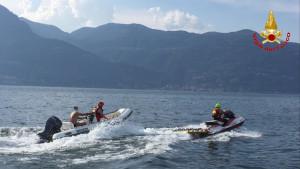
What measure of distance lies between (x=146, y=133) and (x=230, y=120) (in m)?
7.34

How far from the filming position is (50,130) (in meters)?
24.6

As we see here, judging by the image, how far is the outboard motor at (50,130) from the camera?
24195mm

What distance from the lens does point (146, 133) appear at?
91.6ft

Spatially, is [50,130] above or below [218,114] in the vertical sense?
below

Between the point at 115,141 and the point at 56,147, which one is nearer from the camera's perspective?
the point at 56,147

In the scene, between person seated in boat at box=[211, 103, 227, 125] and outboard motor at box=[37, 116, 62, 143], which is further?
person seated in boat at box=[211, 103, 227, 125]

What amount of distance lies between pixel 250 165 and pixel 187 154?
11.4 ft

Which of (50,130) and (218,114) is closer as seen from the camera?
(50,130)

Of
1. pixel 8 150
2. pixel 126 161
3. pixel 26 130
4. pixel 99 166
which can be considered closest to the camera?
pixel 99 166

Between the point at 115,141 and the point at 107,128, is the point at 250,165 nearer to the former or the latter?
the point at 115,141

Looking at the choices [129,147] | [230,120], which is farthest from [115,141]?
[230,120]

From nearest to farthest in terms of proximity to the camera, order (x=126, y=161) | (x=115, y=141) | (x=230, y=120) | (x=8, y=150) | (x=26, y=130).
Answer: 1. (x=126, y=161)
2. (x=8, y=150)
3. (x=115, y=141)
4. (x=26, y=130)
5. (x=230, y=120)

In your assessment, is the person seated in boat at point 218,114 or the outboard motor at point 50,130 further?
the person seated in boat at point 218,114

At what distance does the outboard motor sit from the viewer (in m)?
24.2
